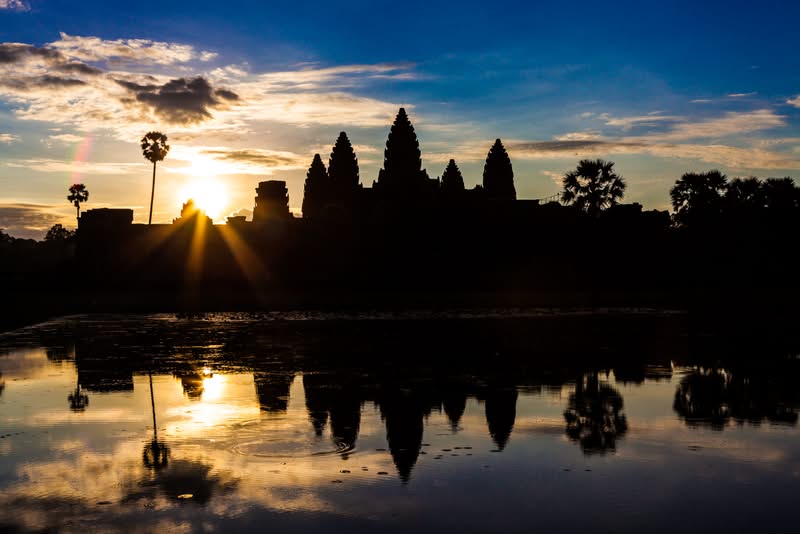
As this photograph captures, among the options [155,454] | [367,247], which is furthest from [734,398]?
[367,247]

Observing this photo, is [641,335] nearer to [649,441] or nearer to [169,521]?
[649,441]

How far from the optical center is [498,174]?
313 feet

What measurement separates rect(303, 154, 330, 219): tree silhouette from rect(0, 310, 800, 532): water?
2881 inches

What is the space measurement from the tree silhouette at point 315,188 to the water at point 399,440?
240 feet

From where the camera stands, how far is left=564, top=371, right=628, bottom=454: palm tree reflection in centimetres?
1016

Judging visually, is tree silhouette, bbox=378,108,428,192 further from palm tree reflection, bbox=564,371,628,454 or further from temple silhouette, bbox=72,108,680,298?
palm tree reflection, bbox=564,371,628,454

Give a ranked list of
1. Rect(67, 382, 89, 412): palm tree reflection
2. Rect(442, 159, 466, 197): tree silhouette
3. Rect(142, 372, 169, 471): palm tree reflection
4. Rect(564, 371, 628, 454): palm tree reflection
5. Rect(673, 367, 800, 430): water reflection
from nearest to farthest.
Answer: Rect(142, 372, 169, 471): palm tree reflection → Rect(564, 371, 628, 454): palm tree reflection → Rect(673, 367, 800, 430): water reflection → Rect(67, 382, 89, 412): palm tree reflection → Rect(442, 159, 466, 197): tree silhouette

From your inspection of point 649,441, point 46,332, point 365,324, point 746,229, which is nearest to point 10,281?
point 46,332

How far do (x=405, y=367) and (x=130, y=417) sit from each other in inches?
250

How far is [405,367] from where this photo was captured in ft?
56.5

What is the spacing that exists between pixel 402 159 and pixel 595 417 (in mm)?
73646

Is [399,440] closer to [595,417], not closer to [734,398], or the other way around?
[595,417]

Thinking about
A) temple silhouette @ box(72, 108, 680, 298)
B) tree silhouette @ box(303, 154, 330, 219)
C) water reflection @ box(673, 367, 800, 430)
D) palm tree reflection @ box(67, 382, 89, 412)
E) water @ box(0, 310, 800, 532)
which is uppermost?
tree silhouette @ box(303, 154, 330, 219)

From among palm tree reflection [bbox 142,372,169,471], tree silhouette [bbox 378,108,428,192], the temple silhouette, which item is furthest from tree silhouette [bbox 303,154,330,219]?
palm tree reflection [bbox 142,372,169,471]
